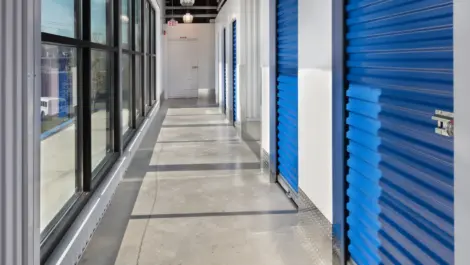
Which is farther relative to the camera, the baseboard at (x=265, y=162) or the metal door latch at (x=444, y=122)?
the baseboard at (x=265, y=162)

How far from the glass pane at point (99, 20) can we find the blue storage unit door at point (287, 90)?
6.30ft

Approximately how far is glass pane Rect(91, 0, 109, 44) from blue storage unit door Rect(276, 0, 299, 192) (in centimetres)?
192

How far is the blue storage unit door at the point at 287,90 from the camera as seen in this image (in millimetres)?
4543

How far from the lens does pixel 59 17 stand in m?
3.31

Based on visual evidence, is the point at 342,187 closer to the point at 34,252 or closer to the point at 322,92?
the point at 322,92

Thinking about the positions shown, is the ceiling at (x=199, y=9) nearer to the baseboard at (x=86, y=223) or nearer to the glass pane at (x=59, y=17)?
the baseboard at (x=86, y=223)

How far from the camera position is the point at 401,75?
2.19 m

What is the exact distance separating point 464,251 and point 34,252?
66.2 inches

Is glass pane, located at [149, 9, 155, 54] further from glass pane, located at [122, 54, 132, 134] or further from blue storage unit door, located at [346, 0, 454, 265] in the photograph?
blue storage unit door, located at [346, 0, 454, 265]

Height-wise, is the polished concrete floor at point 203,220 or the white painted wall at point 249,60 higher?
the white painted wall at point 249,60

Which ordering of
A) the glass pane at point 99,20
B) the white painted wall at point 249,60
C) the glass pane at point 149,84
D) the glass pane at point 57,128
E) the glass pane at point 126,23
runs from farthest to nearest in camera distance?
1. the glass pane at point 149,84
2. the white painted wall at point 249,60
3. the glass pane at point 126,23
4. the glass pane at point 99,20
5. the glass pane at point 57,128

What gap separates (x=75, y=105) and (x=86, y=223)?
1.04 m

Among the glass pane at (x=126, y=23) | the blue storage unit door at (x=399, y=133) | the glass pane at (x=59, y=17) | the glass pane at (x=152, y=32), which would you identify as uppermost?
the glass pane at (x=152, y=32)

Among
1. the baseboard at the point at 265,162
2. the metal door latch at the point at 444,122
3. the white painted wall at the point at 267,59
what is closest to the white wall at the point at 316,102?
the white painted wall at the point at 267,59
